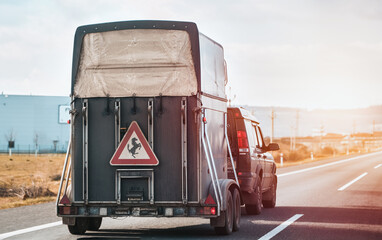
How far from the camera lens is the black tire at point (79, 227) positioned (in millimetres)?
10008

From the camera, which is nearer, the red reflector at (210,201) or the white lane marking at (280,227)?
the red reflector at (210,201)

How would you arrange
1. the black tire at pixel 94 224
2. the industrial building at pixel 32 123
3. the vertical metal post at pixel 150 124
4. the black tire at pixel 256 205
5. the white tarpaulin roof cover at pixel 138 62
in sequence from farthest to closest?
the industrial building at pixel 32 123
the black tire at pixel 256 205
the black tire at pixel 94 224
the white tarpaulin roof cover at pixel 138 62
the vertical metal post at pixel 150 124

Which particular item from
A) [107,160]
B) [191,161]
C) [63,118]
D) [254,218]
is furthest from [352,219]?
[63,118]

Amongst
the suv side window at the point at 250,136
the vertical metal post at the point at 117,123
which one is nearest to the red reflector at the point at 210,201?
the vertical metal post at the point at 117,123

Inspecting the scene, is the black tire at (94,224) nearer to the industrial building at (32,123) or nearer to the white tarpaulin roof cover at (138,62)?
the white tarpaulin roof cover at (138,62)

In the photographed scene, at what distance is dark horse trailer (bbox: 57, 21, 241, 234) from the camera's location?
9.26m

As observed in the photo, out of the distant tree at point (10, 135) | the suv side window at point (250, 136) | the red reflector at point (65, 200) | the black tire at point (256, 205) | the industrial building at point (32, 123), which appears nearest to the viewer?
the red reflector at point (65, 200)

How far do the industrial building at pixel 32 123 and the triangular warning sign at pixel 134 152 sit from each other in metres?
84.7

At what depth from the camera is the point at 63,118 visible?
293 ft

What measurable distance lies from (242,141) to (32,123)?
8632cm

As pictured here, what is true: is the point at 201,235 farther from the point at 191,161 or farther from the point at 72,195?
the point at 72,195

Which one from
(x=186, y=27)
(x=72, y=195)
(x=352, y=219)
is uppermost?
(x=186, y=27)

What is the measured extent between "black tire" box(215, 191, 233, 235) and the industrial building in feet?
276

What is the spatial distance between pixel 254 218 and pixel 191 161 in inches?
159
